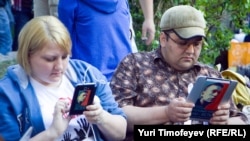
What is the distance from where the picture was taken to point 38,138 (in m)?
2.37

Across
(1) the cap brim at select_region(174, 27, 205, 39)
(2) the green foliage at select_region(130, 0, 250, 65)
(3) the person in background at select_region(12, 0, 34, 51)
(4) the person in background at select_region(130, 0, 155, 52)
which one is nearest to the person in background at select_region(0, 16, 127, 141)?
(1) the cap brim at select_region(174, 27, 205, 39)

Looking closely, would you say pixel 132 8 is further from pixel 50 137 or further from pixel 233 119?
pixel 50 137

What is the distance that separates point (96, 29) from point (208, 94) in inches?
39.4

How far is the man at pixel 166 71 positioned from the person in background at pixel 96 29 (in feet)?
1.06

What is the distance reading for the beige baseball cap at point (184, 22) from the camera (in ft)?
9.64

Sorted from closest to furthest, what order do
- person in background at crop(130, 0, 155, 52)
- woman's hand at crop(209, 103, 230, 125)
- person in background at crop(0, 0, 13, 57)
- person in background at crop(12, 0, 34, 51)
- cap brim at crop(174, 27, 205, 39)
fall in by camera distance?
1. woman's hand at crop(209, 103, 230, 125)
2. cap brim at crop(174, 27, 205, 39)
3. person in background at crop(130, 0, 155, 52)
4. person in background at crop(0, 0, 13, 57)
5. person in background at crop(12, 0, 34, 51)

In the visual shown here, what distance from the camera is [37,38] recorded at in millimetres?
2465

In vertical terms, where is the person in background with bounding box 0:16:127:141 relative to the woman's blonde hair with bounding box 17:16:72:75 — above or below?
below

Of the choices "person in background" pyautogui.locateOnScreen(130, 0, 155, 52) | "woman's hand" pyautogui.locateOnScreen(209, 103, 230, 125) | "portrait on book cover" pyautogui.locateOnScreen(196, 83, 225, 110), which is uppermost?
"person in background" pyautogui.locateOnScreen(130, 0, 155, 52)

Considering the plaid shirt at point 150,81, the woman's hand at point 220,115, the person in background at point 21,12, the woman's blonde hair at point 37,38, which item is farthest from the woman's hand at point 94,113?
the person in background at point 21,12

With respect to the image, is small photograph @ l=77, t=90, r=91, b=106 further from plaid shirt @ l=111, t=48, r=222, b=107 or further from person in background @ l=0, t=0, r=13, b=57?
person in background @ l=0, t=0, r=13, b=57

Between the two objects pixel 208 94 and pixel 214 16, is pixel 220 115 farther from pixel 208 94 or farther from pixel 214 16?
pixel 214 16

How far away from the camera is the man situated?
2.93m

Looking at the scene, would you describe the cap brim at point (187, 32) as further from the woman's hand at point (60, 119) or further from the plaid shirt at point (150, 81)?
the woman's hand at point (60, 119)
